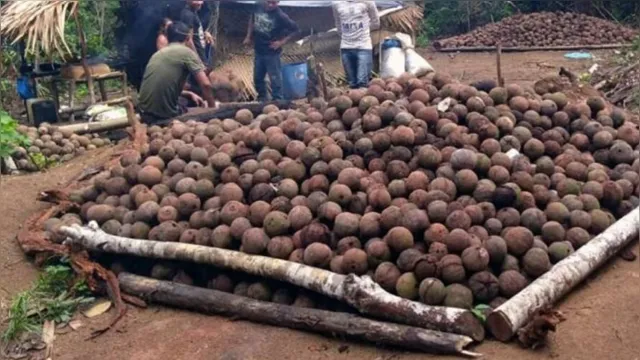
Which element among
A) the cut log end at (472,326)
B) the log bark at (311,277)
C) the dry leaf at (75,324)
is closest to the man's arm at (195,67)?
the log bark at (311,277)

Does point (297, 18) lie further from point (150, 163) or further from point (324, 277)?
point (324, 277)

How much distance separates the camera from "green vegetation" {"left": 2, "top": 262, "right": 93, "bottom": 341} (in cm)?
502

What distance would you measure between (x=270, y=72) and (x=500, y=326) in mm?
6591

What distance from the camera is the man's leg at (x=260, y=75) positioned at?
10.1 m

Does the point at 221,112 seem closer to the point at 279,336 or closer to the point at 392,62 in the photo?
the point at 392,62

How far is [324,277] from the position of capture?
448 centimetres

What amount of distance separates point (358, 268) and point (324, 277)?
20cm

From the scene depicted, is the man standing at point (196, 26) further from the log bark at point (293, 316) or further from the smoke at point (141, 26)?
the log bark at point (293, 316)

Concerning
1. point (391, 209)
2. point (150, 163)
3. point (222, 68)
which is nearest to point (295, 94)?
point (222, 68)

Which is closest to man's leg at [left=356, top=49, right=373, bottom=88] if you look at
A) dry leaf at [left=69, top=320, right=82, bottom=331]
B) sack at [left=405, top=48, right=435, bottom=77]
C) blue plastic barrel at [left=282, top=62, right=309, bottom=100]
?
sack at [left=405, top=48, right=435, bottom=77]

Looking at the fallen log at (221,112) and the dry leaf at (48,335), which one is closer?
the dry leaf at (48,335)

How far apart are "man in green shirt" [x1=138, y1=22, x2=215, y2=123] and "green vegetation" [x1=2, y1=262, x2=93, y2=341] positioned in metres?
2.94

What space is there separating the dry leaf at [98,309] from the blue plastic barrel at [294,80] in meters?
5.29

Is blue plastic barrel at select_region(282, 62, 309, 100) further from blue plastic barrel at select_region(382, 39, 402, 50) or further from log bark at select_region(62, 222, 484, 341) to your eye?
log bark at select_region(62, 222, 484, 341)
